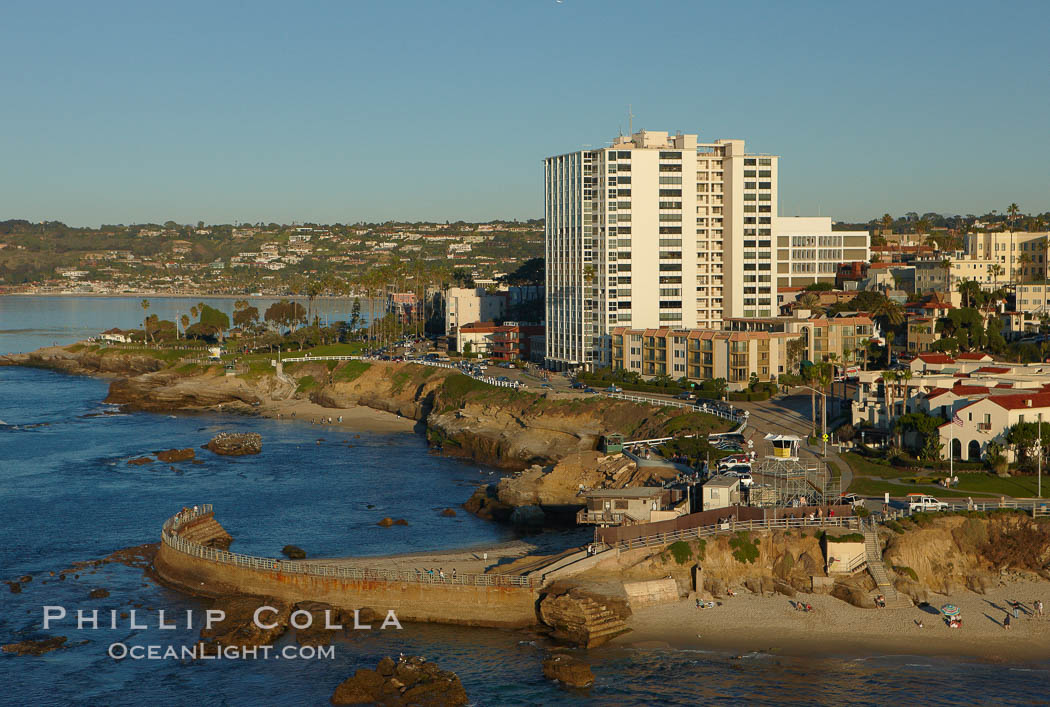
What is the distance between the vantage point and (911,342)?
125m

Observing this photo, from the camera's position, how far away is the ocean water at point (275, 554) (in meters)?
44.9

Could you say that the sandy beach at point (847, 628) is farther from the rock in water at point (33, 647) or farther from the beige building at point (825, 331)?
the beige building at point (825, 331)

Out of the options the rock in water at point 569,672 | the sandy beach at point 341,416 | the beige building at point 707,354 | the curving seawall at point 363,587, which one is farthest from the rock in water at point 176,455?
the rock in water at point 569,672

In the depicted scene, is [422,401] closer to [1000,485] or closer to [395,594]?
[395,594]

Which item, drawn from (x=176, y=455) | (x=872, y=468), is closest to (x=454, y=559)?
(x=872, y=468)

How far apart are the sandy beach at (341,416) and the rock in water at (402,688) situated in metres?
75.4

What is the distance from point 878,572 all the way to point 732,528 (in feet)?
24.1

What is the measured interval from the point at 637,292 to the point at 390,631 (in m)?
83.1

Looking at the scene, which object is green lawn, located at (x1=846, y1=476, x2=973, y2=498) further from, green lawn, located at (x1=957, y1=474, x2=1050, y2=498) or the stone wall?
the stone wall

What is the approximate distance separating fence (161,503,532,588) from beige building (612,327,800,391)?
2295 inches

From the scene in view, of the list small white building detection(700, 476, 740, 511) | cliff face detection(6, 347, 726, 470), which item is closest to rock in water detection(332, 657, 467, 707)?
small white building detection(700, 476, 740, 511)

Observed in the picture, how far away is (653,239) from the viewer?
429ft

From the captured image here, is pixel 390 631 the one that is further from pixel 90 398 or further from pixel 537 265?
pixel 537 265

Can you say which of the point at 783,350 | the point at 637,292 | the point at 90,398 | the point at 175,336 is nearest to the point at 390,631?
the point at 783,350
